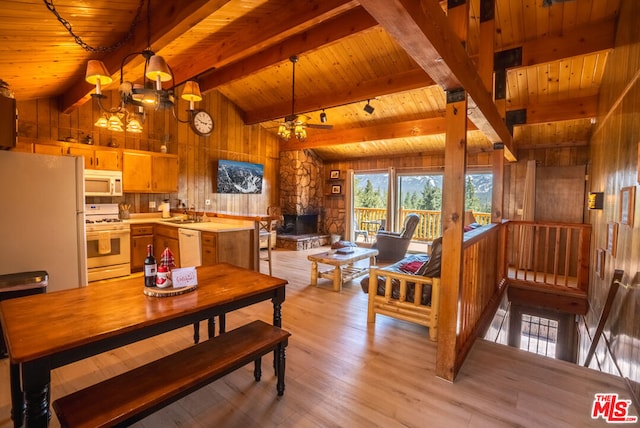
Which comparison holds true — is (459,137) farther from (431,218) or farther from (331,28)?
(431,218)

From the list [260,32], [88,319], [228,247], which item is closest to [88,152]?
[228,247]

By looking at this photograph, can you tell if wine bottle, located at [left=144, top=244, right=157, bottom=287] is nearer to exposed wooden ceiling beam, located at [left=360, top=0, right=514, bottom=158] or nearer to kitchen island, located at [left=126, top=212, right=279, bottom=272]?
exposed wooden ceiling beam, located at [left=360, top=0, right=514, bottom=158]

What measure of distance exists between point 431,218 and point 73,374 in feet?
23.7

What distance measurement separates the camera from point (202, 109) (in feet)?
21.3

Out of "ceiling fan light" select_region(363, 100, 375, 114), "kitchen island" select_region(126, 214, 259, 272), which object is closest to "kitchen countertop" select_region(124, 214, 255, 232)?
"kitchen island" select_region(126, 214, 259, 272)

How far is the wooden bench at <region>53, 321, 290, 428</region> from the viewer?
4.07ft

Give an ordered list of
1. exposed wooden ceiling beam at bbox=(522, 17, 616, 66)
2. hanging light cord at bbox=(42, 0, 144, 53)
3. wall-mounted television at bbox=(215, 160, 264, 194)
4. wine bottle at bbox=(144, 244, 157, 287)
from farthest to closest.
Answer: wall-mounted television at bbox=(215, 160, 264, 194)
exposed wooden ceiling beam at bbox=(522, 17, 616, 66)
hanging light cord at bbox=(42, 0, 144, 53)
wine bottle at bbox=(144, 244, 157, 287)

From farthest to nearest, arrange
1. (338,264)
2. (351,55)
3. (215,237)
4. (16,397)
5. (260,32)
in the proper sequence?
(351,55)
(338,264)
(215,237)
(260,32)
(16,397)

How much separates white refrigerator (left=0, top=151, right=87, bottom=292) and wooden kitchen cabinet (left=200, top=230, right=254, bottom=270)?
1296 mm

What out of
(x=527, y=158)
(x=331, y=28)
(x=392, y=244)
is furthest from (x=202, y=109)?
(x=527, y=158)

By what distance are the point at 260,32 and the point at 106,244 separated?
3.64 metres

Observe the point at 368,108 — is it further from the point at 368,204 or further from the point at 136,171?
the point at 136,171

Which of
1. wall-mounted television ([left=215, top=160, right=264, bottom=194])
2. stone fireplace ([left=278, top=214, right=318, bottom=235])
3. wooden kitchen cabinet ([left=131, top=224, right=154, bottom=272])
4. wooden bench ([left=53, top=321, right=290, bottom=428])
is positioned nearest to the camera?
wooden bench ([left=53, top=321, right=290, bottom=428])

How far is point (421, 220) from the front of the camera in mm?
7770
